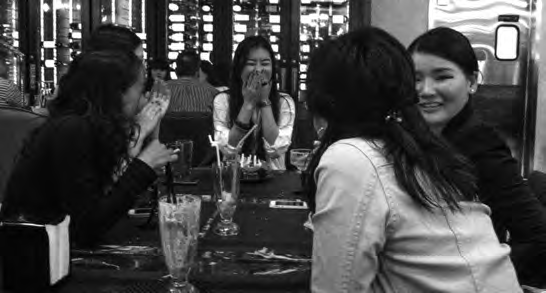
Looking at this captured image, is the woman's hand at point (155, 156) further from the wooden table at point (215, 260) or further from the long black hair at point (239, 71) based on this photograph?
the long black hair at point (239, 71)

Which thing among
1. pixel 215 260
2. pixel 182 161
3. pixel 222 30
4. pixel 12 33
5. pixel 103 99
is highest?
pixel 222 30

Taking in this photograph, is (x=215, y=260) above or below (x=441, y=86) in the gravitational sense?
below

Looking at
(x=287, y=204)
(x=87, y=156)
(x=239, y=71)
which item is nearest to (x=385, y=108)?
(x=87, y=156)

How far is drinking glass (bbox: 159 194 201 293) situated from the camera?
1.20 meters

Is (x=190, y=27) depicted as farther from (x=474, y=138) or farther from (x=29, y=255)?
(x=29, y=255)

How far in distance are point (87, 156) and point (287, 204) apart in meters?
0.73

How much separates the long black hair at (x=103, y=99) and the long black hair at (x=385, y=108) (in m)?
0.73

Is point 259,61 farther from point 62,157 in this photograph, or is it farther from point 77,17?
point 77,17

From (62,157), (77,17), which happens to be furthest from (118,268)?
(77,17)

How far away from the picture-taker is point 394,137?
3.55 feet

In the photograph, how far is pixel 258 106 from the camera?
10.6 feet

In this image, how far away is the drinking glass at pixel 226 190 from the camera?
1674mm

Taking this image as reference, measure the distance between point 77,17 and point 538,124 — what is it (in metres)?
4.97

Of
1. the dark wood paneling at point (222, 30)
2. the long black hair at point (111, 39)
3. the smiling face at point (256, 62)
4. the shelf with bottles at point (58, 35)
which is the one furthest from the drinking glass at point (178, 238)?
the dark wood paneling at point (222, 30)
